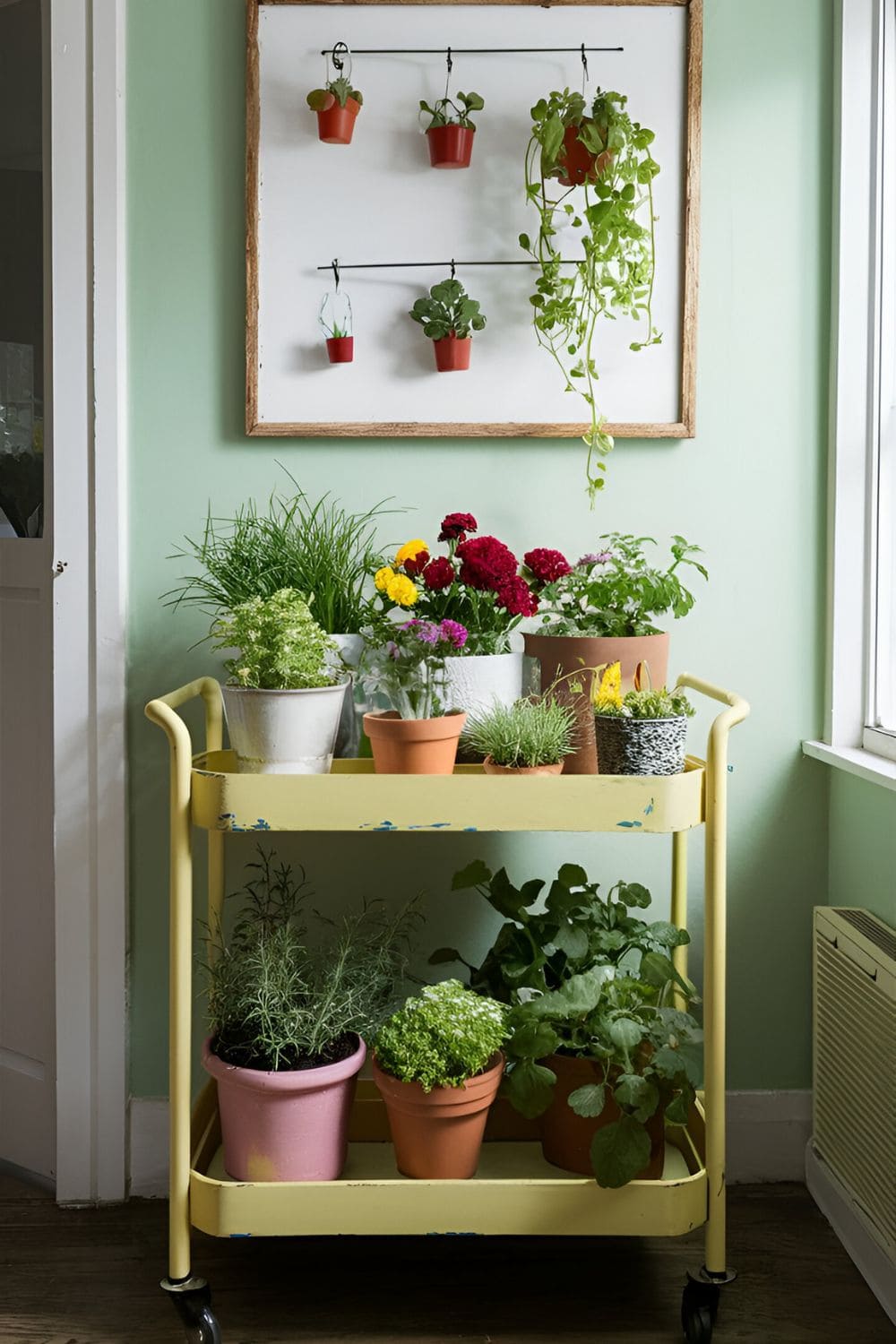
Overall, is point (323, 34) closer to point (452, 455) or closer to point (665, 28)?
point (665, 28)

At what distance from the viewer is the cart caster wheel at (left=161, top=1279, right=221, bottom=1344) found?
5.23 ft

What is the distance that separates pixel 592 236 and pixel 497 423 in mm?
344

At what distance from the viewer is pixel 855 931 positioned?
70.2 inches

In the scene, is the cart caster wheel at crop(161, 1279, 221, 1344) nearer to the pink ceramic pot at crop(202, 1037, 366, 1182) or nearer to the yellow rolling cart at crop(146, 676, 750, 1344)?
the yellow rolling cart at crop(146, 676, 750, 1344)

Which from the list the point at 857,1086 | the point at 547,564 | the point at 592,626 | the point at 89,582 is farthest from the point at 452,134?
the point at 857,1086

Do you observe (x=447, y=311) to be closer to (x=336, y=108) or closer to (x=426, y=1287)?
(x=336, y=108)

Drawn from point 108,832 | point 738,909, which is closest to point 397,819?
point 108,832

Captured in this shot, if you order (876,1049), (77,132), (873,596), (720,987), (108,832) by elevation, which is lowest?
(876,1049)

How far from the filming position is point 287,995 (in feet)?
5.41

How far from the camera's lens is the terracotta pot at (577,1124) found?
167 cm

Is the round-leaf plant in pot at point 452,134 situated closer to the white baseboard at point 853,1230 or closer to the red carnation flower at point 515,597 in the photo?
the red carnation flower at point 515,597

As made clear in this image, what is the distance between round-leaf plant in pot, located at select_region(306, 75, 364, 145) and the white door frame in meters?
0.35

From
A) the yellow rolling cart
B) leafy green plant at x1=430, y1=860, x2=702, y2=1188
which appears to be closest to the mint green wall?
leafy green plant at x1=430, y1=860, x2=702, y2=1188

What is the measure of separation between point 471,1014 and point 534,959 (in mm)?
170
